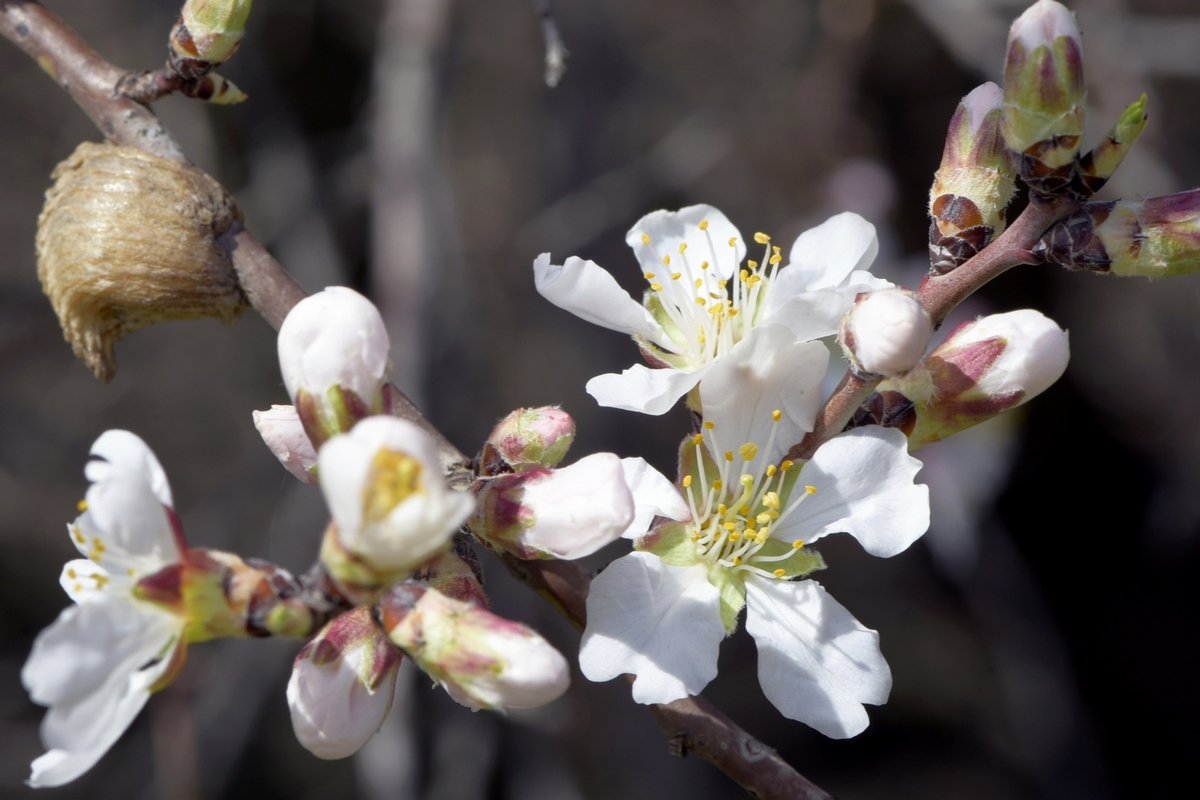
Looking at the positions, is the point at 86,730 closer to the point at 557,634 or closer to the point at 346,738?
the point at 346,738

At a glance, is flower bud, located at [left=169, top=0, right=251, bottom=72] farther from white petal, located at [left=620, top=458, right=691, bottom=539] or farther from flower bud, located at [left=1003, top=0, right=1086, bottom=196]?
flower bud, located at [left=1003, top=0, right=1086, bottom=196]

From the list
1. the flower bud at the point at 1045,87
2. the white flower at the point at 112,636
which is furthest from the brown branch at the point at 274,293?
the flower bud at the point at 1045,87

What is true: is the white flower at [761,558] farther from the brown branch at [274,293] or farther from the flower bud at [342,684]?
the flower bud at [342,684]

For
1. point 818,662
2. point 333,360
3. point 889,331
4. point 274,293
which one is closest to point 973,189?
point 889,331

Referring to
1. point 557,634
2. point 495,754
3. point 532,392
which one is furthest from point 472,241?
point 495,754

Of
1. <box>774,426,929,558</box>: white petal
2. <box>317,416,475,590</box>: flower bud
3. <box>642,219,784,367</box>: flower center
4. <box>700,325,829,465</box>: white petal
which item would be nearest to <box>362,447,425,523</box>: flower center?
<box>317,416,475,590</box>: flower bud

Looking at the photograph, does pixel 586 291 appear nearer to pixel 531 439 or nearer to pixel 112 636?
pixel 531 439
